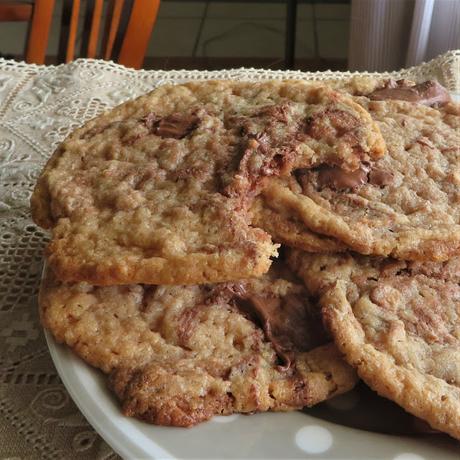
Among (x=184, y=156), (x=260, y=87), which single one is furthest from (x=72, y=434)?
(x=260, y=87)

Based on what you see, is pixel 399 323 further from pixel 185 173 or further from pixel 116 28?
pixel 116 28

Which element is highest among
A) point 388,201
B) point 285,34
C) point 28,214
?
point 388,201

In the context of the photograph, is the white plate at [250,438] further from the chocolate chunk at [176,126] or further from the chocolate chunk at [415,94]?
the chocolate chunk at [415,94]

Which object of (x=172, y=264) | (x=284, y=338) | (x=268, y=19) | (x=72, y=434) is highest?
(x=172, y=264)

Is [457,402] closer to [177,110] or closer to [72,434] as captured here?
[72,434]

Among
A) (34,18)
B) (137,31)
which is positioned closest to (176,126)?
(137,31)

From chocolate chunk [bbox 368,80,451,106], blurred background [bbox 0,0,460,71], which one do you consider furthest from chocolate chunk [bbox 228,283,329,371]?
blurred background [bbox 0,0,460,71]

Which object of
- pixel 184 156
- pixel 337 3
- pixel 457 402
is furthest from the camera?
pixel 337 3

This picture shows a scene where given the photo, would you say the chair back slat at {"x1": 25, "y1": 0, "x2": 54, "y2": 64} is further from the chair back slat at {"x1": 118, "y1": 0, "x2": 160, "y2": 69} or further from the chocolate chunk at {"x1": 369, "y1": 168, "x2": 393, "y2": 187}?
the chocolate chunk at {"x1": 369, "y1": 168, "x2": 393, "y2": 187}
